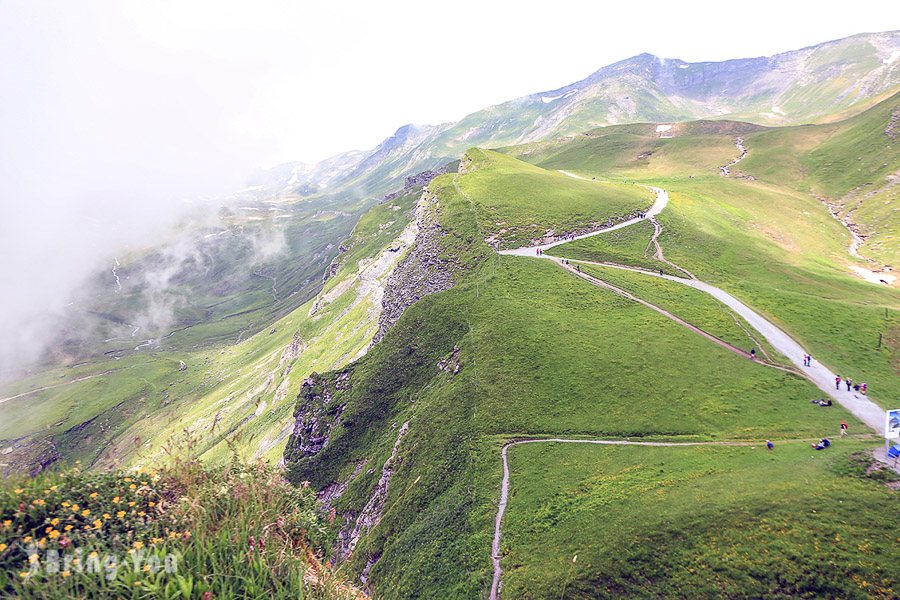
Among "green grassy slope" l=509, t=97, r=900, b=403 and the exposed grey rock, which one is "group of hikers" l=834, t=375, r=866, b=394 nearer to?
"green grassy slope" l=509, t=97, r=900, b=403

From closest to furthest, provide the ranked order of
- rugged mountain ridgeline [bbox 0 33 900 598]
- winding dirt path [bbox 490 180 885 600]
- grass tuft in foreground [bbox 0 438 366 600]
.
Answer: grass tuft in foreground [bbox 0 438 366 600]
rugged mountain ridgeline [bbox 0 33 900 598]
winding dirt path [bbox 490 180 885 600]

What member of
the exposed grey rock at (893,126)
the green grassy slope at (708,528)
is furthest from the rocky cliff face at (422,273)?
the exposed grey rock at (893,126)

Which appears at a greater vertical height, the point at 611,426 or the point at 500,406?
the point at 500,406

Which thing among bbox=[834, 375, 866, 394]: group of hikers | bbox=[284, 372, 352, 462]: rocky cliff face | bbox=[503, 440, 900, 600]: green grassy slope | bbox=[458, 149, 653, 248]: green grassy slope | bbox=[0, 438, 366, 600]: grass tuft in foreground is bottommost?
bbox=[284, 372, 352, 462]: rocky cliff face

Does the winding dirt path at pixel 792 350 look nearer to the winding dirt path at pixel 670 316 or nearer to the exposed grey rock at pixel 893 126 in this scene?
the winding dirt path at pixel 670 316

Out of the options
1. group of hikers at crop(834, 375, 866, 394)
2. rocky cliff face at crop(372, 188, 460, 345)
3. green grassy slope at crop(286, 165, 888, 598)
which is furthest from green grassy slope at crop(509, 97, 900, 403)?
rocky cliff face at crop(372, 188, 460, 345)

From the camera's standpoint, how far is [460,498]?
46.1 m

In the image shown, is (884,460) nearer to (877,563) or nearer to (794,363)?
(877,563)

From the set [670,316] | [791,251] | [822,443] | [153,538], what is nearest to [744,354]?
[670,316]

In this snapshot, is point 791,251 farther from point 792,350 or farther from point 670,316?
point 670,316

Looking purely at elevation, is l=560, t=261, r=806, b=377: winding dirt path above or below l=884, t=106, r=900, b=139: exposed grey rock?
below

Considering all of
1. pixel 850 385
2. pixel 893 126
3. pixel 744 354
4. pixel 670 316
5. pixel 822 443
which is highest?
pixel 893 126

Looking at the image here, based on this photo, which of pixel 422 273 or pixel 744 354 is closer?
pixel 744 354

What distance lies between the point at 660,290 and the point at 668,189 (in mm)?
83702
